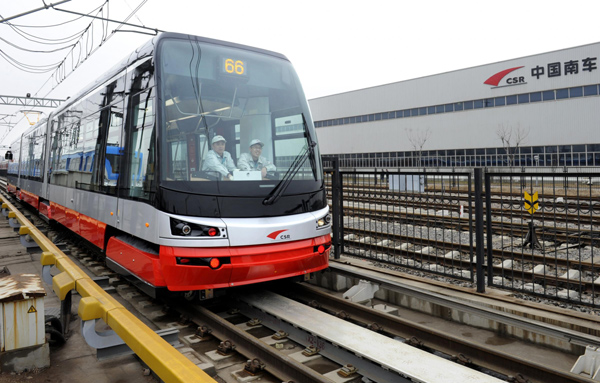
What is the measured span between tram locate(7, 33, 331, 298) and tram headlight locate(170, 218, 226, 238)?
1cm

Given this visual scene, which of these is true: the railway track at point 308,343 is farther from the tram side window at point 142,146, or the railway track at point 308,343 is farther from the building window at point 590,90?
the building window at point 590,90

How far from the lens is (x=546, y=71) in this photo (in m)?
35.9

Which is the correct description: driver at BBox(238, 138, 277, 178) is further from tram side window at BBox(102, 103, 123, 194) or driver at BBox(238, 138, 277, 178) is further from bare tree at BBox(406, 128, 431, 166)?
bare tree at BBox(406, 128, 431, 166)

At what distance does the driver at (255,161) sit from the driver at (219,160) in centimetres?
15

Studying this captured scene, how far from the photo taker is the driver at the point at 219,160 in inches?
197

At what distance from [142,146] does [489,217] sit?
13.9ft

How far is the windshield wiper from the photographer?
206 inches

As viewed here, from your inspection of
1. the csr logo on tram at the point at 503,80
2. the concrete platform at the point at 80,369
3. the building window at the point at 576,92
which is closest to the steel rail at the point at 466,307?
the concrete platform at the point at 80,369

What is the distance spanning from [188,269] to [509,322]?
3.29 m

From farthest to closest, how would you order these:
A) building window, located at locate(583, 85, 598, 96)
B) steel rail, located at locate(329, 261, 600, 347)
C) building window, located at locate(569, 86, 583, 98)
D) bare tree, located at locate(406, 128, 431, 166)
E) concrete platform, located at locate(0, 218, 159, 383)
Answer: bare tree, located at locate(406, 128, 431, 166) < building window, located at locate(569, 86, 583, 98) < building window, located at locate(583, 85, 598, 96) < steel rail, located at locate(329, 261, 600, 347) < concrete platform, located at locate(0, 218, 159, 383)

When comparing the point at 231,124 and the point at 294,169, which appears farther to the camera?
the point at 294,169

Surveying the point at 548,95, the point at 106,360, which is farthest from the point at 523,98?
the point at 106,360

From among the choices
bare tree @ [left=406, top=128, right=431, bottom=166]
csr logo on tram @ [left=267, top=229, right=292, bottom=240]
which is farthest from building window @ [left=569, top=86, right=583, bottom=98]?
csr logo on tram @ [left=267, top=229, right=292, bottom=240]

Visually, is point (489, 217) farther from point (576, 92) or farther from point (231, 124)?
point (576, 92)
